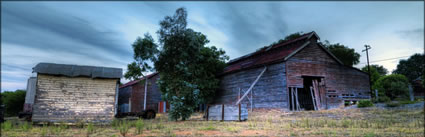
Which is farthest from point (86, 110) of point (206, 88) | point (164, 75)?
point (206, 88)

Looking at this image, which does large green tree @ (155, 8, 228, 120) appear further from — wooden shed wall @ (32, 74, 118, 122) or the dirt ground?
the dirt ground

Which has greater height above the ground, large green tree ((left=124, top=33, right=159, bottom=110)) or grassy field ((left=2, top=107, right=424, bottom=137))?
large green tree ((left=124, top=33, right=159, bottom=110))

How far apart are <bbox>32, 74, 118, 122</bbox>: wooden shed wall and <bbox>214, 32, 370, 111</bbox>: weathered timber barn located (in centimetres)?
1058

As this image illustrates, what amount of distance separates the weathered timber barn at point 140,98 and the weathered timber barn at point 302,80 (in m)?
11.8

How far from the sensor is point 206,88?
25.7 meters

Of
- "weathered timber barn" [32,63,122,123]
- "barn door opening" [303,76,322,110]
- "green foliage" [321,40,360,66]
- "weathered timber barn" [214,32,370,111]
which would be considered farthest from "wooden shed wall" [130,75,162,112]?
"green foliage" [321,40,360,66]

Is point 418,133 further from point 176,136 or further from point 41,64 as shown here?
point 41,64

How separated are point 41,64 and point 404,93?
96.7 feet

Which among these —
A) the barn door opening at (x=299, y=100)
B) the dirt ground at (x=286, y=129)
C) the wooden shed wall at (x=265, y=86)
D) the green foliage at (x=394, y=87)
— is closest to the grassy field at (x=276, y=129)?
the dirt ground at (x=286, y=129)

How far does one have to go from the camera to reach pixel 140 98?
100ft

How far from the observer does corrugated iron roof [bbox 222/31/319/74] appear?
2161 cm

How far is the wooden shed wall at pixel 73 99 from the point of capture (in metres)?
14.0

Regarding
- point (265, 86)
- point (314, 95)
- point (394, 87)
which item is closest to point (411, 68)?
point (394, 87)

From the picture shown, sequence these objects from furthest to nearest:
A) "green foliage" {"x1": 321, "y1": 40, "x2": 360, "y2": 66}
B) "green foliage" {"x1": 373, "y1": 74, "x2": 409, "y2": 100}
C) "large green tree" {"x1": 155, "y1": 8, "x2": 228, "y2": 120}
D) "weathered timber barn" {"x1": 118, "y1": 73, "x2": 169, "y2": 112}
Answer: "green foliage" {"x1": 321, "y1": 40, "x2": 360, "y2": 66} < "weathered timber barn" {"x1": 118, "y1": 73, "x2": 169, "y2": 112} < "green foliage" {"x1": 373, "y1": 74, "x2": 409, "y2": 100} < "large green tree" {"x1": 155, "y1": 8, "x2": 228, "y2": 120}
